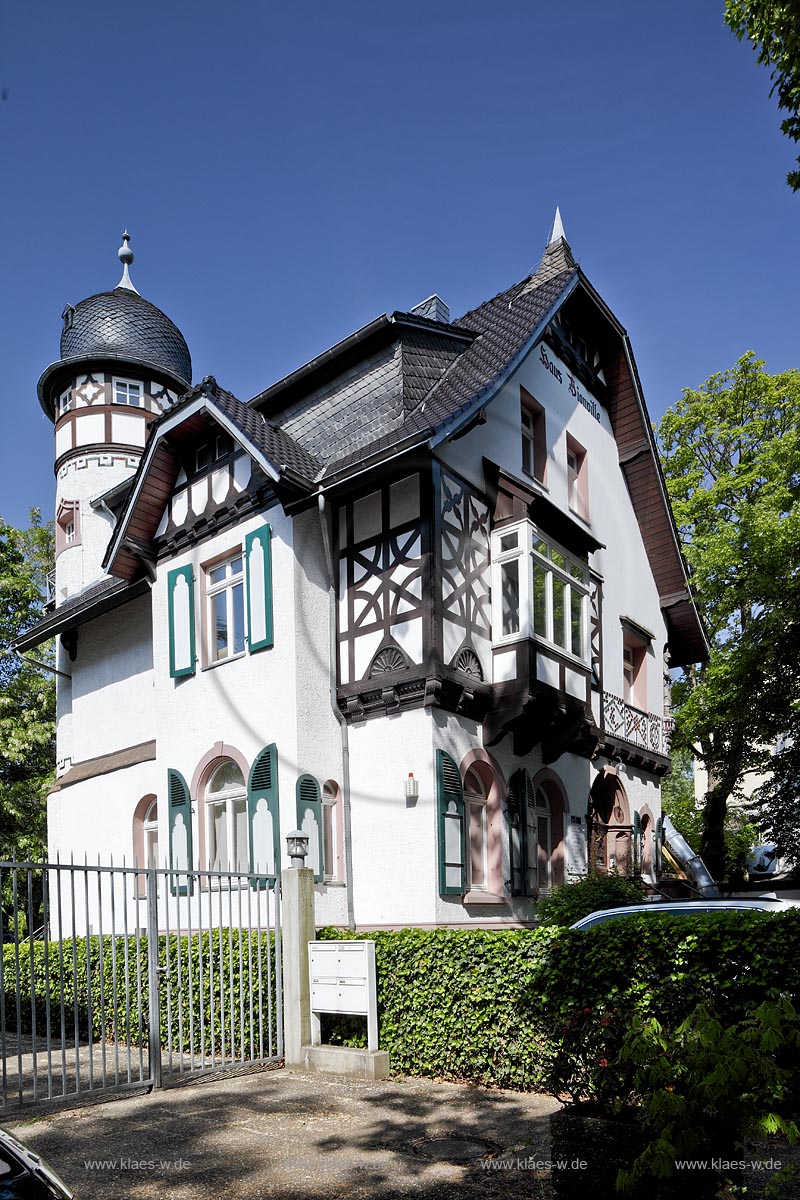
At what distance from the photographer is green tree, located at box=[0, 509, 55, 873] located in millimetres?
29953

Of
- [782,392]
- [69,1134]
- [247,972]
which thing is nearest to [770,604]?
[782,392]

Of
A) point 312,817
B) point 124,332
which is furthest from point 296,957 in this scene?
point 124,332

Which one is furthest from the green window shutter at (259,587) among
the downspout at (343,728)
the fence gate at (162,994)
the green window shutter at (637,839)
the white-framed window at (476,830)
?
the green window shutter at (637,839)

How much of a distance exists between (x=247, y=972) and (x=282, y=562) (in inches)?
239

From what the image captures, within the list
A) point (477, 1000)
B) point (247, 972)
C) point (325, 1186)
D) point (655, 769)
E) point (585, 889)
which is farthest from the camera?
point (655, 769)

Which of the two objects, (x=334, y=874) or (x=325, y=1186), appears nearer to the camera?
→ (x=325, y=1186)

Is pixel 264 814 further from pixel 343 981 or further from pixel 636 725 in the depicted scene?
pixel 636 725

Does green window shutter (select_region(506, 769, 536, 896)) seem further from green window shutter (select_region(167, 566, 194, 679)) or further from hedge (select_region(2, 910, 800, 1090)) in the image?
green window shutter (select_region(167, 566, 194, 679))

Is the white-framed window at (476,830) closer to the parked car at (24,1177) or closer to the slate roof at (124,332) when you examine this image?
the parked car at (24,1177)

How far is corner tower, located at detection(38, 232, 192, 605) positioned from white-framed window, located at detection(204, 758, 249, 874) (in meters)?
9.98

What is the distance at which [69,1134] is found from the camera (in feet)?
28.4

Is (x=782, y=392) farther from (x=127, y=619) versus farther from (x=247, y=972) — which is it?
(x=247, y=972)

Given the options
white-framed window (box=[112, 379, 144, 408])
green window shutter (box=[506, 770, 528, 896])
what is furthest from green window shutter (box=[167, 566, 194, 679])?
white-framed window (box=[112, 379, 144, 408])

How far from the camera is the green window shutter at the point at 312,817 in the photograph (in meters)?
14.8
